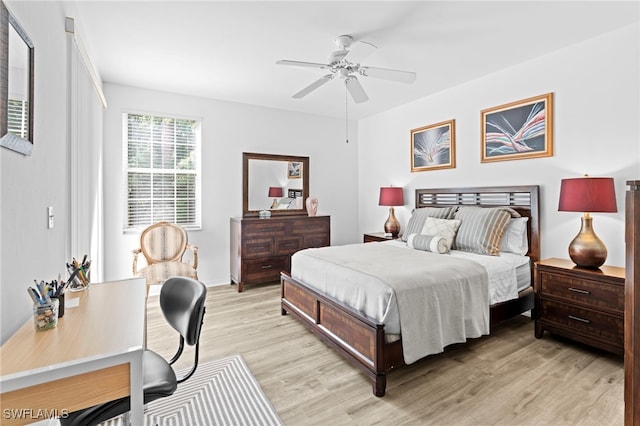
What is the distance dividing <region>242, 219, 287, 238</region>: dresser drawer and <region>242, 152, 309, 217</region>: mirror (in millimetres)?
468

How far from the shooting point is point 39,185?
154cm

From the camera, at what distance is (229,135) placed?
186 inches

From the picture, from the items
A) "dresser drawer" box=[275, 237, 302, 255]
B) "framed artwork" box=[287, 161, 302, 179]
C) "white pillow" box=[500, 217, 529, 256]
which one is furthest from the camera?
"framed artwork" box=[287, 161, 302, 179]

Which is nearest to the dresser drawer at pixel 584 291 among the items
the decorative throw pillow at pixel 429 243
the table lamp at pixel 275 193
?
the decorative throw pillow at pixel 429 243

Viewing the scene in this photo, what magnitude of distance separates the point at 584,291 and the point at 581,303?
4.1 inches

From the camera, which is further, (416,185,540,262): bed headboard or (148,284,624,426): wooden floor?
(416,185,540,262): bed headboard

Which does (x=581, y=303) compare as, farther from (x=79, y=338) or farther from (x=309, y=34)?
(x=79, y=338)

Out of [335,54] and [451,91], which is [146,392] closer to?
[335,54]

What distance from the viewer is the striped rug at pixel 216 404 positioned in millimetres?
1852

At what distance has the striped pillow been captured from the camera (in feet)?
10.6

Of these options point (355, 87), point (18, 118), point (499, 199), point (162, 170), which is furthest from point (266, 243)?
point (18, 118)

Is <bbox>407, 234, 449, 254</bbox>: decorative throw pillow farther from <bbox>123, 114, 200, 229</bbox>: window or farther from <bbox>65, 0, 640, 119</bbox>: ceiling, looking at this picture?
<bbox>123, 114, 200, 229</bbox>: window

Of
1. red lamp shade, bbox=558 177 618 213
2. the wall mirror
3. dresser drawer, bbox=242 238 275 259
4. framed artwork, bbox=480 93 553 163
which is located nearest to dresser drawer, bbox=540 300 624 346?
red lamp shade, bbox=558 177 618 213

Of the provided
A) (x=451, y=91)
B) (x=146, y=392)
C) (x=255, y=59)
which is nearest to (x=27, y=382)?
(x=146, y=392)
